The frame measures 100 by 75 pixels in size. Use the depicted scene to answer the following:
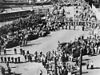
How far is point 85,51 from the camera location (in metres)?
27.6

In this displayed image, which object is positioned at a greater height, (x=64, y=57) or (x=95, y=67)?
(x=64, y=57)

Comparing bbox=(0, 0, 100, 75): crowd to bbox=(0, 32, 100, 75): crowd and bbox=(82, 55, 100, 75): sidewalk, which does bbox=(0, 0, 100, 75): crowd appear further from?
bbox=(82, 55, 100, 75): sidewalk

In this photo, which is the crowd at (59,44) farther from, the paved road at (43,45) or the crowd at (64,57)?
the paved road at (43,45)

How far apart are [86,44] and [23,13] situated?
36.7 meters

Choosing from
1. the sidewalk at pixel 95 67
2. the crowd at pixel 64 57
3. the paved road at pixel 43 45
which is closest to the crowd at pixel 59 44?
the crowd at pixel 64 57

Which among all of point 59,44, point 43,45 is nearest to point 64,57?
point 59,44

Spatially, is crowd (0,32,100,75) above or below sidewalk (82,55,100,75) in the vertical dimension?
above

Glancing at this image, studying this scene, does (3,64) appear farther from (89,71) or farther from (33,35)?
(33,35)

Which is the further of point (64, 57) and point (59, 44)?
point (59, 44)

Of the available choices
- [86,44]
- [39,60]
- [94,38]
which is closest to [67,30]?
[94,38]

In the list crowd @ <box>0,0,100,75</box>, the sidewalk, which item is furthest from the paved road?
the sidewalk

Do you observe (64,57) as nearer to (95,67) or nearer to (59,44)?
(95,67)

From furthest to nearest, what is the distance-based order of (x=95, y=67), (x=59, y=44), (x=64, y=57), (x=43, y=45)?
(x=43, y=45), (x=59, y=44), (x=64, y=57), (x=95, y=67)

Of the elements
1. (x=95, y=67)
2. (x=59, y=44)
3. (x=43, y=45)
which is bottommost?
(x=95, y=67)
